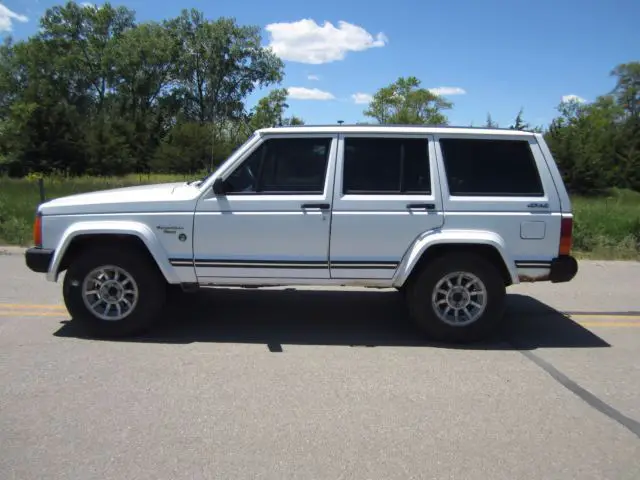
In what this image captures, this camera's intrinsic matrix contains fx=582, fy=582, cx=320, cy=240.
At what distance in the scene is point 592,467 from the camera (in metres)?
3.44

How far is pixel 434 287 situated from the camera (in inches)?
219

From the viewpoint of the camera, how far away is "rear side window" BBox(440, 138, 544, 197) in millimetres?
5605

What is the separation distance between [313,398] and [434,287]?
183 centimetres

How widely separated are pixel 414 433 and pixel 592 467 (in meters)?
1.06

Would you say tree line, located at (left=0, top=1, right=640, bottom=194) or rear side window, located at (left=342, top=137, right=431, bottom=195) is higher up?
tree line, located at (left=0, top=1, right=640, bottom=194)

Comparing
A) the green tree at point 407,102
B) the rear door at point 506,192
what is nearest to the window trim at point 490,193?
the rear door at point 506,192

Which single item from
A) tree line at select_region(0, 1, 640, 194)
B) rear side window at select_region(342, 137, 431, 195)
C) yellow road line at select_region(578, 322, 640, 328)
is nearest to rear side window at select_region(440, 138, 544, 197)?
rear side window at select_region(342, 137, 431, 195)

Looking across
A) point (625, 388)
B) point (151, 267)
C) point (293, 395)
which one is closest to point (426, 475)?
point (293, 395)

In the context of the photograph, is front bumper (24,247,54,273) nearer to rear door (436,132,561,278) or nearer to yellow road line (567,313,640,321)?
rear door (436,132,561,278)

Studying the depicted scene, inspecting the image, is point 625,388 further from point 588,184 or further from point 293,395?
point 588,184

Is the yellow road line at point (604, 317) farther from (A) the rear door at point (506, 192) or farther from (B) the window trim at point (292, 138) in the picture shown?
(B) the window trim at point (292, 138)

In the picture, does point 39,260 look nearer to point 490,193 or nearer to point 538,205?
point 490,193

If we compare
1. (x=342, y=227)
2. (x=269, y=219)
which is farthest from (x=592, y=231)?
(x=269, y=219)

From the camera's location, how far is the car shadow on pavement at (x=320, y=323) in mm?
5746
